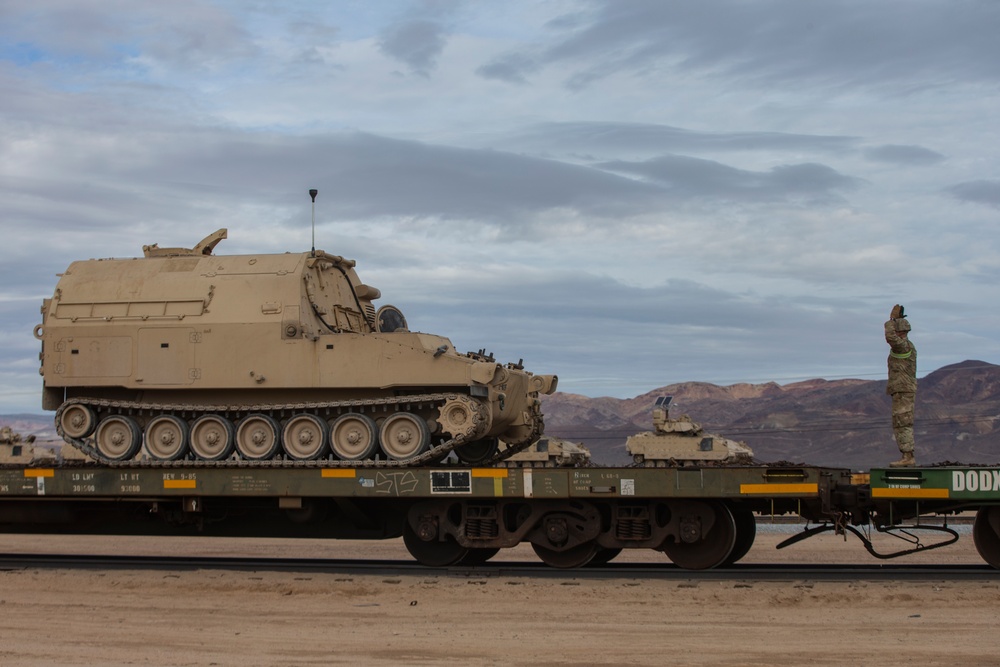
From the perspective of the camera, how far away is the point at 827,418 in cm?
11531

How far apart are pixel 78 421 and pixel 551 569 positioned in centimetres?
766

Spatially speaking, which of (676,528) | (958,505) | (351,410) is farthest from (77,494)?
(958,505)

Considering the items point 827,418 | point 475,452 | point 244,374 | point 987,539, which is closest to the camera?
point 987,539

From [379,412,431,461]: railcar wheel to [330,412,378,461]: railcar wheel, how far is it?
181 millimetres

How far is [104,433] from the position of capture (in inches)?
748

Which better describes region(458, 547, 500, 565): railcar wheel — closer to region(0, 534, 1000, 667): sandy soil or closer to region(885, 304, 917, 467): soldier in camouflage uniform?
region(0, 534, 1000, 667): sandy soil

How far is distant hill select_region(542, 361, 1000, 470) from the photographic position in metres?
98.5

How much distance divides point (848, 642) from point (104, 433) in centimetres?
1174

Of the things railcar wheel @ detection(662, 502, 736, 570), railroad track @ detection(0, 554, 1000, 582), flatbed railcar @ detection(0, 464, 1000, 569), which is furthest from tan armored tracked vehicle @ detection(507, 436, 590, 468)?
railcar wheel @ detection(662, 502, 736, 570)

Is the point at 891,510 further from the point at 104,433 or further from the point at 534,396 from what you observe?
the point at 104,433

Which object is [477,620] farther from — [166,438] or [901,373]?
[901,373]

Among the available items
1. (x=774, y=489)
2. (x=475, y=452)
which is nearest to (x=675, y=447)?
(x=475, y=452)

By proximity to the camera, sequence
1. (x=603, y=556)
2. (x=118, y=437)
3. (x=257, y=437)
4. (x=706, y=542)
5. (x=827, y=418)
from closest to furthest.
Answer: (x=706, y=542), (x=257, y=437), (x=118, y=437), (x=603, y=556), (x=827, y=418)

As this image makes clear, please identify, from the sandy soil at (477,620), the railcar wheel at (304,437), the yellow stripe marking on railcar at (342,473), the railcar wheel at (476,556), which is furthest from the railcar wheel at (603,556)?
the railcar wheel at (304,437)
